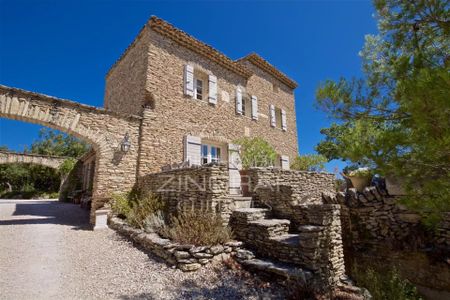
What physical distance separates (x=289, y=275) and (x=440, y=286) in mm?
2785

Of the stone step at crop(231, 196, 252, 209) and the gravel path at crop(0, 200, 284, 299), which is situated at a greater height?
the stone step at crop(231, 196, 252, 209)

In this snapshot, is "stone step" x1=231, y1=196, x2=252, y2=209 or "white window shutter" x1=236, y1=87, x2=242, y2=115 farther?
"white window shutter" x1=236, y1=87, x2=242, y2=115

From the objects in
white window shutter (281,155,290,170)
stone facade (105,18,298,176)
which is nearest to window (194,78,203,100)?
stone facade (105,18,298,176)

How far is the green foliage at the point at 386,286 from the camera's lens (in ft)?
10.9

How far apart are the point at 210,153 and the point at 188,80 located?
2.91m

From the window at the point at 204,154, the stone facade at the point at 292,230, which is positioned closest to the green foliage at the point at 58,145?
the window at the point at 204,154

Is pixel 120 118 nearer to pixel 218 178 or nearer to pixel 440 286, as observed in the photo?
pixel 218 178

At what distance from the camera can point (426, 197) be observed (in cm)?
205

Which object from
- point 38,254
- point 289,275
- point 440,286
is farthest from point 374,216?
point 38,254

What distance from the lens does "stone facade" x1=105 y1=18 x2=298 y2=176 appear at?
7.60m

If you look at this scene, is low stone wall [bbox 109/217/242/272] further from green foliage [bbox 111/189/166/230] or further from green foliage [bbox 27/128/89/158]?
green foliage [bbox 27/128/89/158]

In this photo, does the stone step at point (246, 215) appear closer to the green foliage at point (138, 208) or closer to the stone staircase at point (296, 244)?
the stone staircase at point (296, 244)

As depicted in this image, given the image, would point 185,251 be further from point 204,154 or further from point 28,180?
point 28,180

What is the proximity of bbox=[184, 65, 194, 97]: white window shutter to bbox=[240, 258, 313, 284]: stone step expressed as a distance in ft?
20.6
